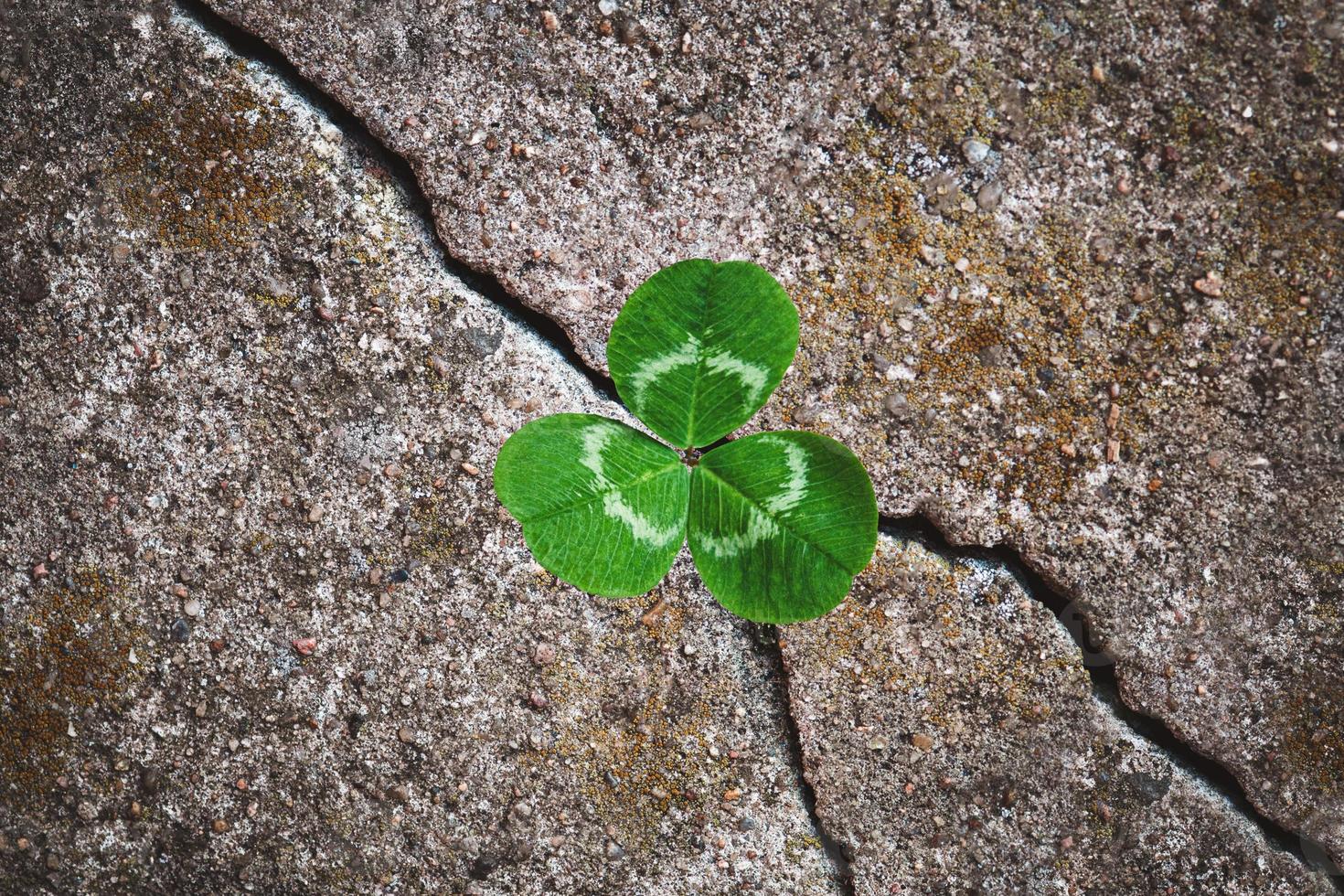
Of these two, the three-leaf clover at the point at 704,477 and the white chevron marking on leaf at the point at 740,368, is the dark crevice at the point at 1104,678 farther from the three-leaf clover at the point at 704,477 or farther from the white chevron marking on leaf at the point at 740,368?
the white chevron marking on leaf at the point at 740,368

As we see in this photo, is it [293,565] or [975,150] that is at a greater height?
[975,150]

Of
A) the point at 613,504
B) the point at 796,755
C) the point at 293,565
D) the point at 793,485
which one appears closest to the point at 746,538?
the point at 793,485

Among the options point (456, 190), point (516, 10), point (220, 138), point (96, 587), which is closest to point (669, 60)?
point (516, 10)

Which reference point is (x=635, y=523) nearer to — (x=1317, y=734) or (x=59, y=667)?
(x=59, y=667)

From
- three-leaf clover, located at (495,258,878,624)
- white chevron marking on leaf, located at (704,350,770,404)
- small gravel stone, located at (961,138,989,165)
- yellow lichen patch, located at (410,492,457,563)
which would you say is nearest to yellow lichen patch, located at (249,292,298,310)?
yellow lichen patch, located at (410,492,457,563)

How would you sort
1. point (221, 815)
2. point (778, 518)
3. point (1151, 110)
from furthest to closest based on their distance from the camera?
point (221, 815) → point (1151, 110) → point (778, 518)

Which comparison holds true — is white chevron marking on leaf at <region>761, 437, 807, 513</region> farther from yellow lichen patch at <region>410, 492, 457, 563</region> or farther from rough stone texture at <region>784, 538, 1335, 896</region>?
yellow lichen patch at <region>410, 492, 457, 563</region>

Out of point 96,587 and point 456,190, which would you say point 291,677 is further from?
point 456,190
